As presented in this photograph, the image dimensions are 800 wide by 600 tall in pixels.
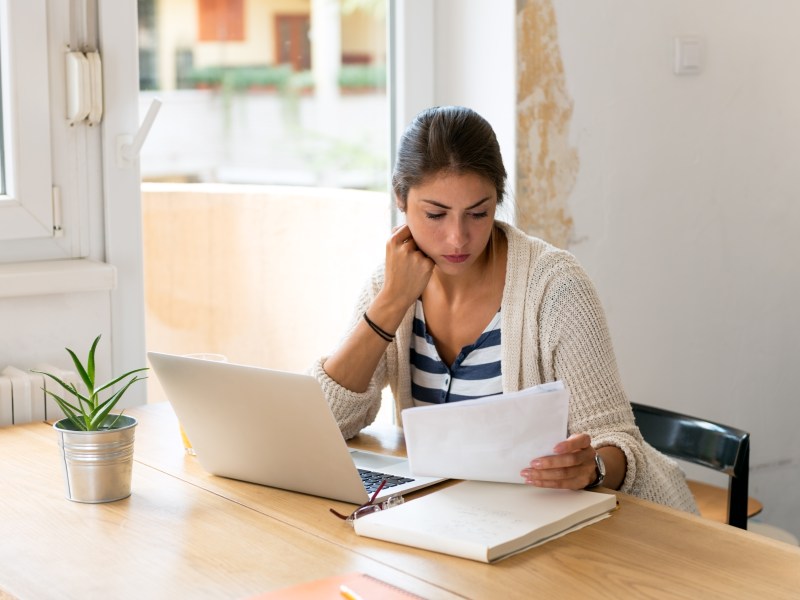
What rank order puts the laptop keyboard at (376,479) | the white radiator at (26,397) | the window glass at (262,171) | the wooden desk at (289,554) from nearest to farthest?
Result: the wooden desk at (289,554)
the laptop keyboard at (376,479)
the white radiator at (26,397)
the window glass at (262,171)

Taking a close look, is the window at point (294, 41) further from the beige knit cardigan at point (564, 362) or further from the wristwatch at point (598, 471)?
the wristwatch at point (598, 471)

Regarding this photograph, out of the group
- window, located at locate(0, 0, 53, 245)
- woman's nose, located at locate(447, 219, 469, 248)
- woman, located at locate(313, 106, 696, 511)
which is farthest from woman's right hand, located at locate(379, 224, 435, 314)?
window, located at locate(0, 0, 53, 245)

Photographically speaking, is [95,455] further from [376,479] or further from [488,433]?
[488,433]

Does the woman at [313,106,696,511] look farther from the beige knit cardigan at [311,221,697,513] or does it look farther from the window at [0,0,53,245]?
the window at [0,0,53,245]

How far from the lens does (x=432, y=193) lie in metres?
1.75

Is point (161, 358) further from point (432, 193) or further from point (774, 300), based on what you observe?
point (774, 300)

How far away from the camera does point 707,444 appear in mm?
1794

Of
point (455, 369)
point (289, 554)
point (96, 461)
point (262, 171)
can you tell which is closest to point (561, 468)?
point (289, 554)

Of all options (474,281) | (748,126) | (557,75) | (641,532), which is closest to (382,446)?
(474,281)

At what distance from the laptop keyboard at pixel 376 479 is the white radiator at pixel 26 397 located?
667 millimetres

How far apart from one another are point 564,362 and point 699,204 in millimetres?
1286

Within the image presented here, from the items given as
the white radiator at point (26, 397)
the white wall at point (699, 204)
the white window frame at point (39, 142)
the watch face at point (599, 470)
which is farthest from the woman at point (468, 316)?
the white wall at point (699, 204)

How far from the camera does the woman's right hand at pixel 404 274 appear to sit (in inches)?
71.0

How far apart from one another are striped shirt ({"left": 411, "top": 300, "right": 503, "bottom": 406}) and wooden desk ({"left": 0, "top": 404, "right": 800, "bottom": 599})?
45 centimetres
